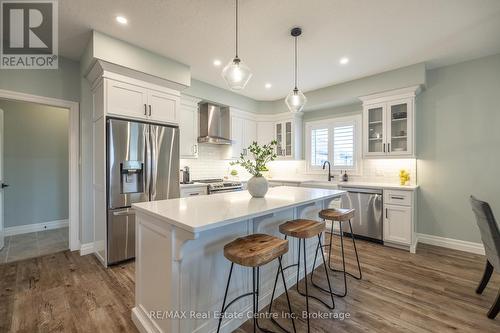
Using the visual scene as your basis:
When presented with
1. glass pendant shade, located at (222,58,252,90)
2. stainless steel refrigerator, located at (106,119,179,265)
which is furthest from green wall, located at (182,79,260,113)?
glass pendant shade, located at (222,58,252,90)

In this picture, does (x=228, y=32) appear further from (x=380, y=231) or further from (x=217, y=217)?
(x=380, y=231)

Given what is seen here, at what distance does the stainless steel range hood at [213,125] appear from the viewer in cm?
454

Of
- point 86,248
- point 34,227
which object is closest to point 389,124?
point 86,248

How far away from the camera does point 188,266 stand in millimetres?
1566

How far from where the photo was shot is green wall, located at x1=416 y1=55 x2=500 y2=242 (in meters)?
3.31

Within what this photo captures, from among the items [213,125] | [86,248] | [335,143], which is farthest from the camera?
[335,143]

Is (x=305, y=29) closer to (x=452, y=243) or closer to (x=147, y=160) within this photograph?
(x=147, y=160)

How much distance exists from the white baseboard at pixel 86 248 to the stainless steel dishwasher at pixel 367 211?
13.5 feet

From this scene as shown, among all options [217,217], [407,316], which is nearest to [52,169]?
[217,217]

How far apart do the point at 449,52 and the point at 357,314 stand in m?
3.66

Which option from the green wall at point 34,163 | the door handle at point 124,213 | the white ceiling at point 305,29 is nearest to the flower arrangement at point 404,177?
the white ceiling at point 305,29

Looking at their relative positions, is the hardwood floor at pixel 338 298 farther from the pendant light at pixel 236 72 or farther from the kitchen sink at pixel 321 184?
the pendant light at pixel 236 72

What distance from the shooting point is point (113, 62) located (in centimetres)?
283

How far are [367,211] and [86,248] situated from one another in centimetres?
440
